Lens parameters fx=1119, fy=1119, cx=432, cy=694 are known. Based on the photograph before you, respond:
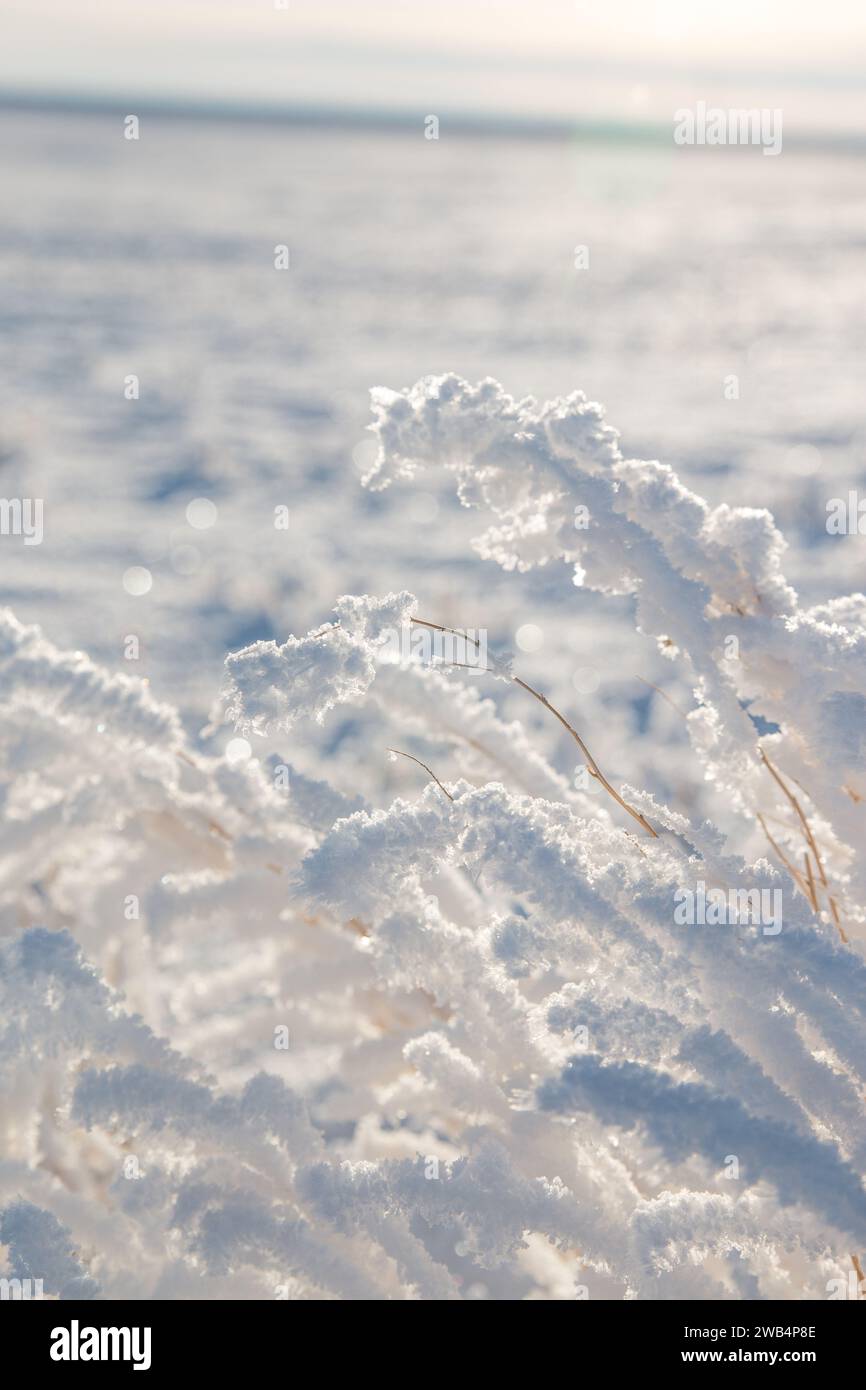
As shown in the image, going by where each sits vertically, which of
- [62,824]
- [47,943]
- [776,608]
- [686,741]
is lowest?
[47,943]

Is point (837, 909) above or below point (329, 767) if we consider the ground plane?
below

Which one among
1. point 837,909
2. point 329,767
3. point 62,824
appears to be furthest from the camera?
point 329,767

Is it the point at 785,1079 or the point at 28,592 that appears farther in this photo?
the point at 28,592

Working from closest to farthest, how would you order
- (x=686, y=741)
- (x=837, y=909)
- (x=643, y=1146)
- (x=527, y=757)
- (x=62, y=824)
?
(x=643, y=1146) < (x=837, y=909) < (x=62, y=824) < (x=527, y=757) < (x=686, y=741)

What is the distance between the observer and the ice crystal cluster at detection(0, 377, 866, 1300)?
2.52 feet

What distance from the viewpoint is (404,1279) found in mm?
870

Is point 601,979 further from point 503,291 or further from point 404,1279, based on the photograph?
point 503,291

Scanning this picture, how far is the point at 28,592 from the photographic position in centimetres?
396

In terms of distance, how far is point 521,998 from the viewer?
95cm

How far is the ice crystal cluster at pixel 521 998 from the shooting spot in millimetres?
768

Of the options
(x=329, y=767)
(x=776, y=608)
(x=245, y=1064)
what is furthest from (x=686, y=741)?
(x=776, y=608)

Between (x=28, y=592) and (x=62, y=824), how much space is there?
122 inches
